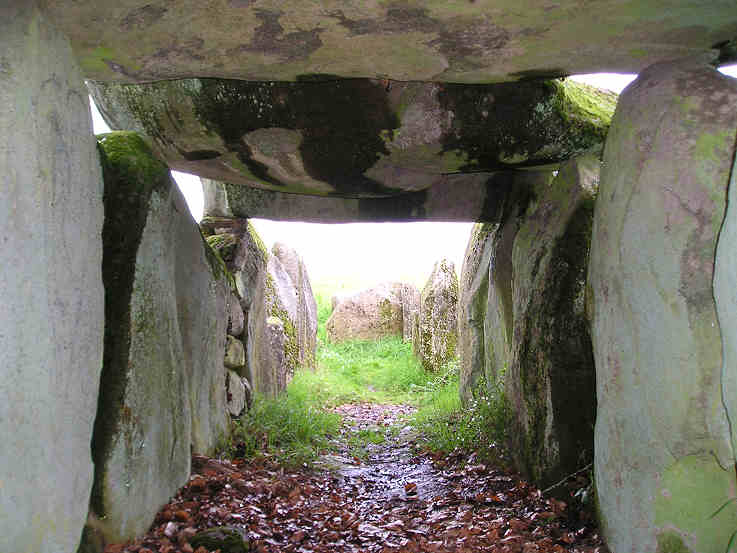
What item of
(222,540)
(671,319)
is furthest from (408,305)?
(671,319)

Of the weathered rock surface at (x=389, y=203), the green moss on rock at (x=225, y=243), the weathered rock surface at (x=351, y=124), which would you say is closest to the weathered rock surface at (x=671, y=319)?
the weathered rock surface at (x=351, y=124)

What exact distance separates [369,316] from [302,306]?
381 cm

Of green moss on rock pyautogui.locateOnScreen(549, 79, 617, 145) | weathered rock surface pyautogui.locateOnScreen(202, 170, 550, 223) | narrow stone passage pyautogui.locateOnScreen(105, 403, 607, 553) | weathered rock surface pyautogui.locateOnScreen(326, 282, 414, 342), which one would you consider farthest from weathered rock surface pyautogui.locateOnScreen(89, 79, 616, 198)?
weathered rock surface pyautogui.locateOnScreen(326, 282, 414, 342)

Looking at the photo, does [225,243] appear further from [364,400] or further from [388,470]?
[364,400]

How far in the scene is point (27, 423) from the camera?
7.58ft

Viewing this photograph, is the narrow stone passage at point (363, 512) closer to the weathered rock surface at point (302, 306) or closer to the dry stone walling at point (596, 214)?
the dry stone walling at point (596, 214)

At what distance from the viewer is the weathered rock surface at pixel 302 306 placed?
10.2m

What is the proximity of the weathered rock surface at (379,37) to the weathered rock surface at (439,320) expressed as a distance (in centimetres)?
736

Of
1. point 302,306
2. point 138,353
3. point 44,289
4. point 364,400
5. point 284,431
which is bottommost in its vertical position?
point 364,400

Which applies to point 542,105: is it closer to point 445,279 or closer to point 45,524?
point 45,524

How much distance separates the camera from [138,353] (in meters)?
3.40

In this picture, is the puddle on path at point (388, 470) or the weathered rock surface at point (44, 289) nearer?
the weathered rock surface at point (44, 289)

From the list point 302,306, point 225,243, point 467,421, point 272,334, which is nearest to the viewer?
point 467,421

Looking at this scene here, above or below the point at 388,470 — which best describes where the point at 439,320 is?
above
